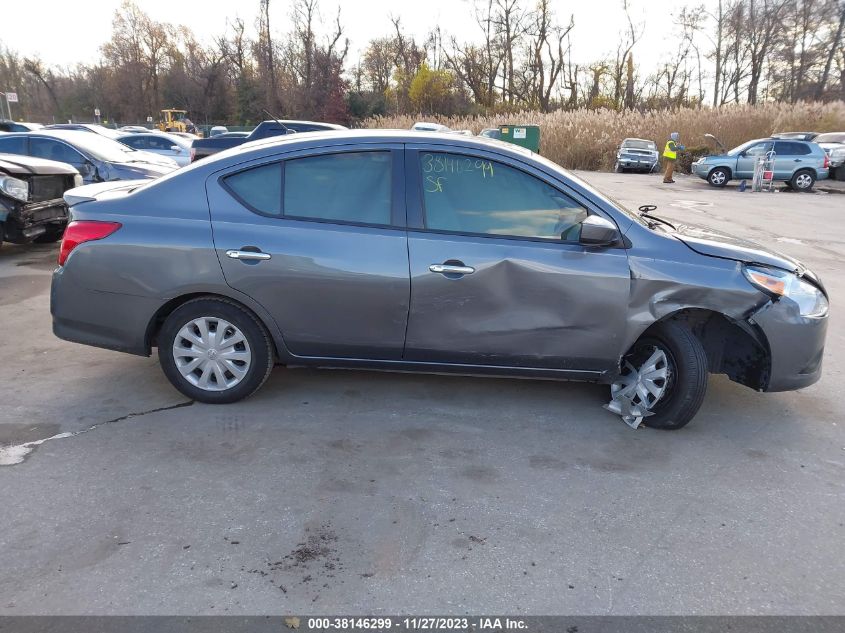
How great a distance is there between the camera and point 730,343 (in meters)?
4.15

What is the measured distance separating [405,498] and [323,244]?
5.20 ft

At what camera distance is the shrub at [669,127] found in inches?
1137

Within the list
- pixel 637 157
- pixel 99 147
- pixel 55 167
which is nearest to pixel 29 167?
pixel 55 167

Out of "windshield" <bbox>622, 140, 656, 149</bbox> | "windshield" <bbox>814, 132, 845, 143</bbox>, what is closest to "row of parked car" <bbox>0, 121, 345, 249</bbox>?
"windshield" <bbox>622, 140, 656, 149</bbox>

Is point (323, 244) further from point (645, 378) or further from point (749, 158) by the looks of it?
point (749, 158)

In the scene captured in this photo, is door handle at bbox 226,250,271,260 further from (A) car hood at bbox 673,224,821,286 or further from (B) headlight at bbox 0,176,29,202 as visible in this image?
(B) headlight at bbox 0,176,29,202

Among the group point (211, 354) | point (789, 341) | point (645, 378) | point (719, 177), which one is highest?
point (719, 177)

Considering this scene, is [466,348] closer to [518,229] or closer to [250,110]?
[518,229]

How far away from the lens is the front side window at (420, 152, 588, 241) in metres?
3.89

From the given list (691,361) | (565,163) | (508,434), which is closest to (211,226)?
(508,434)

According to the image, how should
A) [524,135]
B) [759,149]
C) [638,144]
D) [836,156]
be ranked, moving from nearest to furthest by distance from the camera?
[759,149] → [836,156] → [638,144] → [524,135]

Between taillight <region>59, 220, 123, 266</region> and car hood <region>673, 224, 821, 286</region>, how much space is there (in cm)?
353

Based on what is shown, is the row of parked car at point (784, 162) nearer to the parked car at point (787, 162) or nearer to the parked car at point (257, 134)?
the parked car at point (787, 162)
